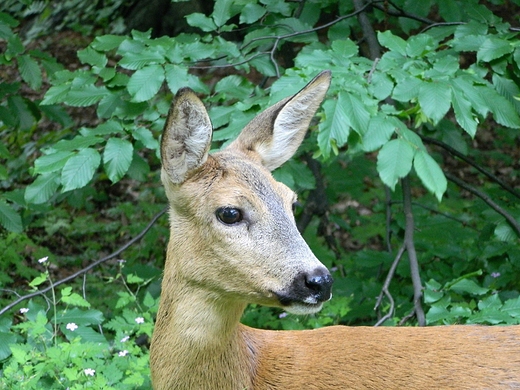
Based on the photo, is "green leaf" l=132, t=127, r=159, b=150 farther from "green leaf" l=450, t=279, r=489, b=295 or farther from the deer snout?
"green leaf" l=450, t=279, r=489, b=295

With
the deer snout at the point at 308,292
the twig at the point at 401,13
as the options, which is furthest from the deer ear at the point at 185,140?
the twig at the point at 401,13

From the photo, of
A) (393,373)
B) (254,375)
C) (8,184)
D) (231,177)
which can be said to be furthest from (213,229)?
(8,184)

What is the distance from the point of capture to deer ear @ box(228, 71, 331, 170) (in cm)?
415

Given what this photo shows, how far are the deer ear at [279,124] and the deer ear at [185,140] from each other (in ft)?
1.49

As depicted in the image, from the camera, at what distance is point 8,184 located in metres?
8.79

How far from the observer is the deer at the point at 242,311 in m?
3.55

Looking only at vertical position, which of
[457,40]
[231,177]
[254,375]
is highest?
[231,177]

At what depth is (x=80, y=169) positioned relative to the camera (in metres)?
4.58

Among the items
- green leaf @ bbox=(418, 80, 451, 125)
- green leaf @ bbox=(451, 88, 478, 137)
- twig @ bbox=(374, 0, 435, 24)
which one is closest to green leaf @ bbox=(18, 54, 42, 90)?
twig @ bbox=(374, 0, 435, 24)

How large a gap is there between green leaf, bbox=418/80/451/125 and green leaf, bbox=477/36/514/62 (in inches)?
18.4

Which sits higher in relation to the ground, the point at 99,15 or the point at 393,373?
the point at 393,373

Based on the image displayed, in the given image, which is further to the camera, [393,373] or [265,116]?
[265,116]

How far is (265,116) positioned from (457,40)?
1.42 meters

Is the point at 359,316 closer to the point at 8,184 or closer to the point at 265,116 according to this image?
the point at 265,116
